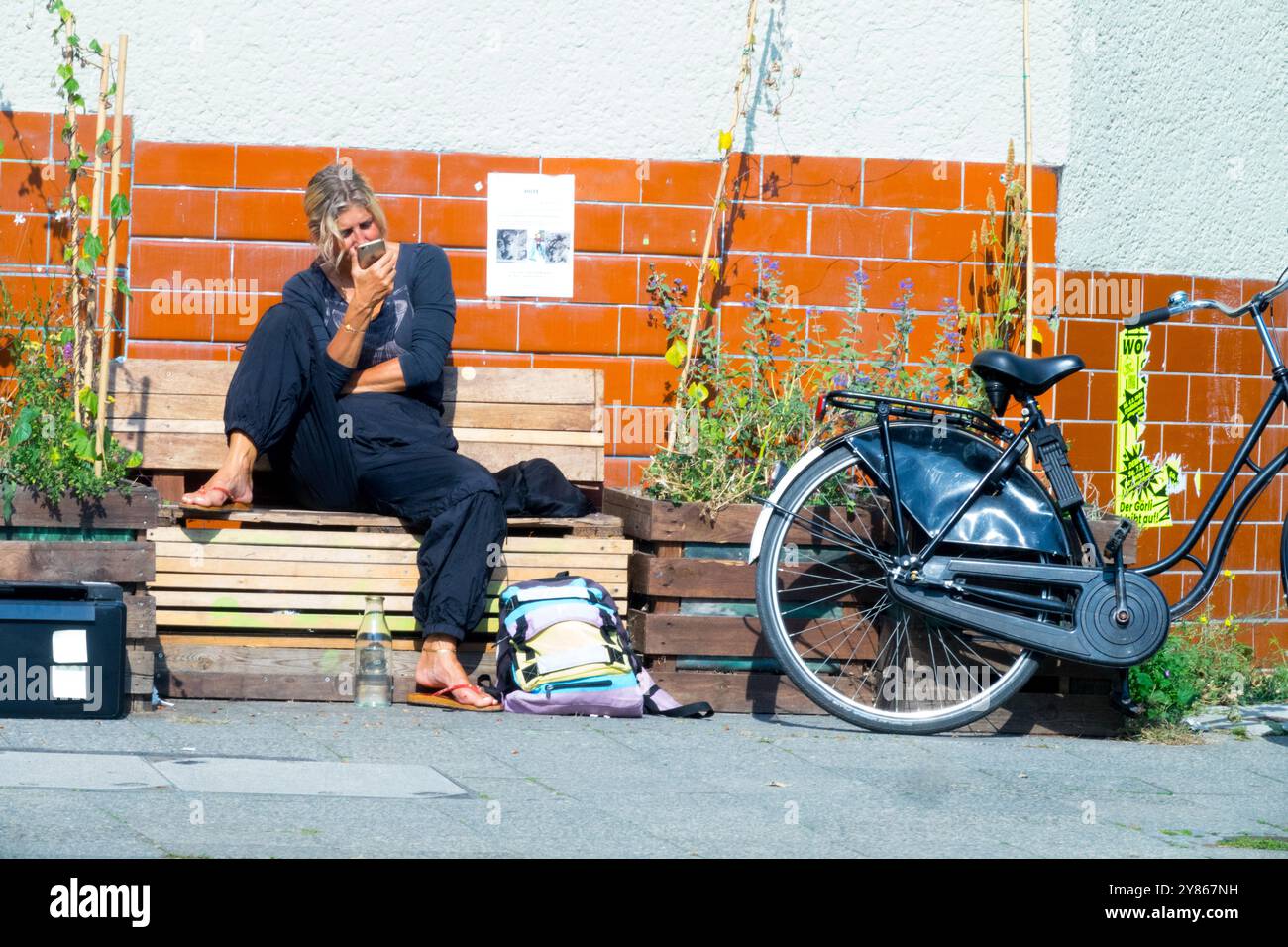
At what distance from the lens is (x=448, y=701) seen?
5328mm

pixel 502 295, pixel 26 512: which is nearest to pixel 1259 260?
pixel 502 295

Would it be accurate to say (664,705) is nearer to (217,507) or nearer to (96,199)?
(217,507)

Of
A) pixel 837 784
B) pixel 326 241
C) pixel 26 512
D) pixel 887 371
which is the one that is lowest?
pixel 837 784

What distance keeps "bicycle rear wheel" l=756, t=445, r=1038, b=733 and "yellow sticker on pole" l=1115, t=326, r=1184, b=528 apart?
3.32 ft

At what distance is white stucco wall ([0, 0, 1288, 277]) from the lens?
6.32 metres

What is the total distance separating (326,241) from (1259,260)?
396 cm

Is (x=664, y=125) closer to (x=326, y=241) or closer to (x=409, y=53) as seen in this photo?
(x=409, y=53)

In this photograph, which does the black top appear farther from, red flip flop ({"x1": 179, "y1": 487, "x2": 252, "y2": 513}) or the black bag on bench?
red flip flop ({"x1": 179, "y1": 487, "x2": 252, "y2": 513})

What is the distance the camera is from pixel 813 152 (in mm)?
6684

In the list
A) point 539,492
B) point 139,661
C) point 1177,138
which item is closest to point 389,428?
point 539,492

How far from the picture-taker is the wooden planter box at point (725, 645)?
555 centimetres

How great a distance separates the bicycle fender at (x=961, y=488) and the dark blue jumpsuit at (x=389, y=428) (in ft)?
4.34

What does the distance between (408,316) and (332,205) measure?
18.7 inches
